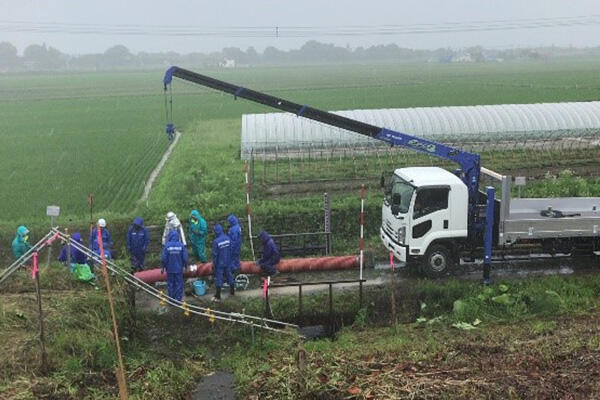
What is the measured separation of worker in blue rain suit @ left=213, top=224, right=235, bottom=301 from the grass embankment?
567mm

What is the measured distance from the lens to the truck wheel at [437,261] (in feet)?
44.0

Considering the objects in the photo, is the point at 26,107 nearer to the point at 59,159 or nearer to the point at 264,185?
the point at 59,159

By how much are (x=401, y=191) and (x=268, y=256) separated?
335cm

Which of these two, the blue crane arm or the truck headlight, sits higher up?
the blue crane arm

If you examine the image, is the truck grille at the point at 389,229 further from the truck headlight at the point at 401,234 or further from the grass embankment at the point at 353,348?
the grass embankment at the point at 353,348

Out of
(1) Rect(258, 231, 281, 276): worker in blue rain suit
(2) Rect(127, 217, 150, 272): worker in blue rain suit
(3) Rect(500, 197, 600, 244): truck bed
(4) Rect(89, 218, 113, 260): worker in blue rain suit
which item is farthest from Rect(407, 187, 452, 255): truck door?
(4) Rect(89, 218, 113, 260): worker in blue rain suit

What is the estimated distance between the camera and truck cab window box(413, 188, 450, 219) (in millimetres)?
13031

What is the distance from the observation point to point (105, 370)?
29.2ft

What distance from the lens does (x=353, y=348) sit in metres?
9.77

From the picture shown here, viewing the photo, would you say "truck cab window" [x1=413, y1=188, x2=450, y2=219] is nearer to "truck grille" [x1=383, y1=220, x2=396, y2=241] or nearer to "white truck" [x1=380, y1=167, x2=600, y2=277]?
"white truck" [x1=380, y1=167, x2=600, y2=277]

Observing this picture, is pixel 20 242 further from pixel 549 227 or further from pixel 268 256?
pixel 549 227

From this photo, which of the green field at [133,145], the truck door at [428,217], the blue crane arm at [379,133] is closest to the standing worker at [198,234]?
the green field at [133,145]

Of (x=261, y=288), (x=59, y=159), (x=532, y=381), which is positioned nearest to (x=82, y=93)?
(x=59, y=159)

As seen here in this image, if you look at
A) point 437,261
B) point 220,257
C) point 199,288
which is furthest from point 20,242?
point 437,261
